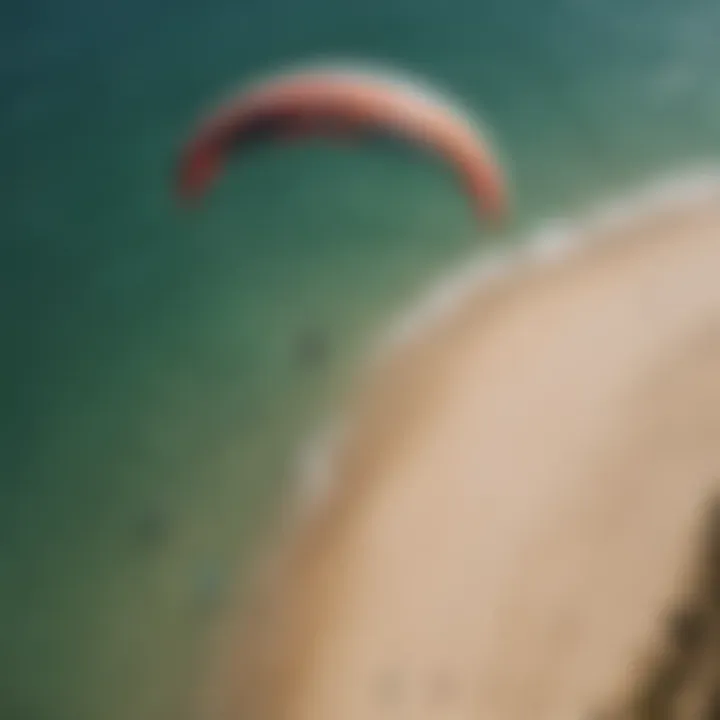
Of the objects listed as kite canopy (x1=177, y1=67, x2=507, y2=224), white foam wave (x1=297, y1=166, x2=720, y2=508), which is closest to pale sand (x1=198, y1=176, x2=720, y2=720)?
white foam wave (x1=297, y1=166, x2=720, y2=508)

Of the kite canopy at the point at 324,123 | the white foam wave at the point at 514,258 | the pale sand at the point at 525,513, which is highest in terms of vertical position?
the kite canopy at the point at 324,123

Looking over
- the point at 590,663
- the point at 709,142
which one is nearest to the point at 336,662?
the point at 590,663

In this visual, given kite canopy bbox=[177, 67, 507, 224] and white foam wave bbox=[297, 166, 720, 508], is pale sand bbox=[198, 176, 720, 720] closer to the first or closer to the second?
white foam wave bbox=[297, 166, 720, 508]

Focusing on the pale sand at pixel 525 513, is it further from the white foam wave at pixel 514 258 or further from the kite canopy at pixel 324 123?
the kite canopy at pixel 324 123

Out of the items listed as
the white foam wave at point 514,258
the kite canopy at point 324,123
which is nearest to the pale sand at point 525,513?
the white foam wave at point 514,258

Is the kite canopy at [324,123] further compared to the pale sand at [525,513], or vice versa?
the kite canopy at [324,123]

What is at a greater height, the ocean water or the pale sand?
the ocean water

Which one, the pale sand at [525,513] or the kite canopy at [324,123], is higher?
the kite canopy at [324,123]
